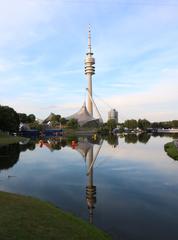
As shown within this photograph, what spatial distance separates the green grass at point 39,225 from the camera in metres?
10.3

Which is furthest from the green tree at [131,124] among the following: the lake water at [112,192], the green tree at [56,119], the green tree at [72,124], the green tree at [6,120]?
the lake water at [112,192]

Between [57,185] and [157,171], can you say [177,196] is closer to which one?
[57,185]

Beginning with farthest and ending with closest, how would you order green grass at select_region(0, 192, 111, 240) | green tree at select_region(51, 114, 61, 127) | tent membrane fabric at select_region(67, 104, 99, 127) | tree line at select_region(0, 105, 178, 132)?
tent membrane fabric at select_region(67, 104, 99, 127)
green tree at select_region(51, 114, 61, 127)
tree line at select_region(0, 105, 178, 132)
green grass at select_region(0, 192, 111, 240)

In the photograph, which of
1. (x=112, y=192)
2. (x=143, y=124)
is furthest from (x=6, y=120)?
(x=143, y=124)

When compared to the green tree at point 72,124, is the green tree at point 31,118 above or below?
above

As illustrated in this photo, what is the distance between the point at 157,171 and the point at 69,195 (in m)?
11.9

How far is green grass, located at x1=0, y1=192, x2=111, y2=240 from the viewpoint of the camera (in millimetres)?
10266

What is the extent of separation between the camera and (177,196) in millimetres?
18891

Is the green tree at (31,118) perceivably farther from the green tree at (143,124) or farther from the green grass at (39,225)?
the green grass at (39,225)

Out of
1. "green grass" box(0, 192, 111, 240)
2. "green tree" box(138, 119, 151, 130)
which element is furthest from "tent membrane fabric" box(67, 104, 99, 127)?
"green grass" box(0, 192, 111, 240)

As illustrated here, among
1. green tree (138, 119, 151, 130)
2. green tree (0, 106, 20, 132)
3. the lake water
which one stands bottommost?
Result: the lake water

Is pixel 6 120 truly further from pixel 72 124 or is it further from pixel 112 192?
pixel 72 124

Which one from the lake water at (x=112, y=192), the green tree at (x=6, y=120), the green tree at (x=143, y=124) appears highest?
the green tree at (x=143, y=124)

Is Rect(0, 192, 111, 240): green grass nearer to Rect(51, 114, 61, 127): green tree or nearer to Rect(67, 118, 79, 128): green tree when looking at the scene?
Rect(67, 118, 79, 128): green tree
